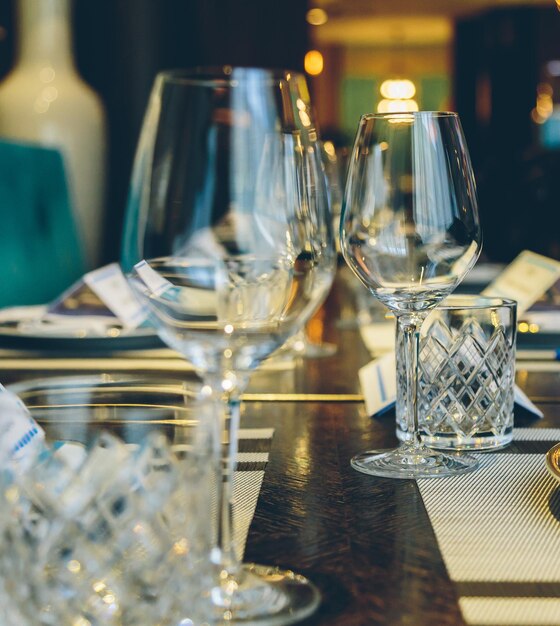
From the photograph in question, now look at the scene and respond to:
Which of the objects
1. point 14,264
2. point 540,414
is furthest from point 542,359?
point 14,264

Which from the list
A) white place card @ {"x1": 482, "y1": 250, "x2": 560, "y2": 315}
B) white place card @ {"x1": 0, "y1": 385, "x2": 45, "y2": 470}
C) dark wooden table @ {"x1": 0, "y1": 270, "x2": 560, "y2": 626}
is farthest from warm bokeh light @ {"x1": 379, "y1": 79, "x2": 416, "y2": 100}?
white place card @ {"x1": 0, "y1": 385, "x2": 45, "y2": 470}

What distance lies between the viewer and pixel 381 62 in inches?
557

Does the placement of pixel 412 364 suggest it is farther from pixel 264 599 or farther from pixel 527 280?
pixel 527 280

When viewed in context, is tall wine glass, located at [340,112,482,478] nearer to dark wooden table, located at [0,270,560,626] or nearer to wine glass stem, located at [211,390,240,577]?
dark wooden table, located at [0,270,560,626]

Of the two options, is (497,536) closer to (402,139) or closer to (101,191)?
(402,139)

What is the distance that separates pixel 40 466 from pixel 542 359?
0.86 m

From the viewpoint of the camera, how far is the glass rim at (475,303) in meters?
0.81

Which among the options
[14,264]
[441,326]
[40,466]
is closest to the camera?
[40,466]

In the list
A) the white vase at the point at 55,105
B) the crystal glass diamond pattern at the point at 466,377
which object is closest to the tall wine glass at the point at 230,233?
the crystal glass diamond pattern at the point at 466,377

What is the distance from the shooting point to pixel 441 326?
82cm

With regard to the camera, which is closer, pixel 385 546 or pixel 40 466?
pixel 40 466

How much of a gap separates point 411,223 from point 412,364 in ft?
0.33

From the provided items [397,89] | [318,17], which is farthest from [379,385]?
[397,89]

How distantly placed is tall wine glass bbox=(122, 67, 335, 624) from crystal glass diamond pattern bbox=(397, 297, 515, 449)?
340mm
